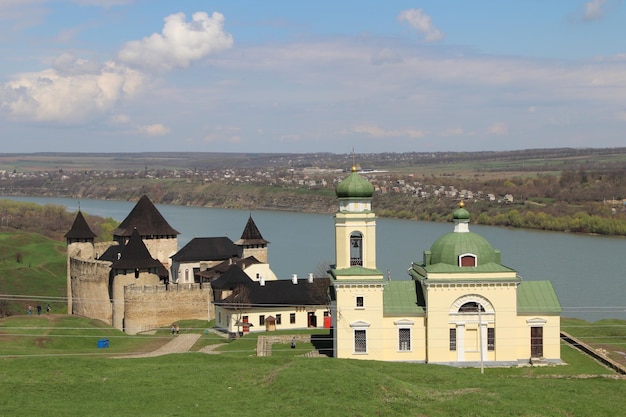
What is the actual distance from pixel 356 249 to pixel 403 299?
194 centimetres

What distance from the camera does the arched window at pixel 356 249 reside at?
84.3 ft

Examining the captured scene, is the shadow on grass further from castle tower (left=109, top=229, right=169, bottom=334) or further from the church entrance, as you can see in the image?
castle tower (left=109, top=229, right=169, bottom=334)

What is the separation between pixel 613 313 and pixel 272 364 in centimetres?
2192

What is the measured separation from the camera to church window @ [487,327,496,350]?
2517 cm

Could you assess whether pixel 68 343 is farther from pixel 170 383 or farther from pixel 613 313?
pixel 613 313

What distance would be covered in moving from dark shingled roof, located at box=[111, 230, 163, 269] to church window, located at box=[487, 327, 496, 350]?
1600cm

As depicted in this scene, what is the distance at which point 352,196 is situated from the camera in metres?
25.7

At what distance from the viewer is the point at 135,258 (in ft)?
119

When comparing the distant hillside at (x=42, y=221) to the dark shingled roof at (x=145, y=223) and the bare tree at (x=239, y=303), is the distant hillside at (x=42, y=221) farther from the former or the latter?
the bare tree at (x=239, y=303)

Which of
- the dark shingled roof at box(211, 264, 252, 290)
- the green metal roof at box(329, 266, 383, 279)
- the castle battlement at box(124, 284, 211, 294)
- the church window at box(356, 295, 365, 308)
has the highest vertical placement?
the green metal roof at box(329, 266, 383, 279)

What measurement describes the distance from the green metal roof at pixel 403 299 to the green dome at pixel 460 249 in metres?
1.01

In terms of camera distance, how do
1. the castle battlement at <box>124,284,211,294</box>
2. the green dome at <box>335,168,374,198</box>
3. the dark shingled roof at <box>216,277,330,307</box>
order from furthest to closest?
1. the castle battlement at <box>124,284,211,294</box>
2. the dark shingled roof at <box>216,277,330,307</box>
3. the green dome at <box>335,168,374,198</box>

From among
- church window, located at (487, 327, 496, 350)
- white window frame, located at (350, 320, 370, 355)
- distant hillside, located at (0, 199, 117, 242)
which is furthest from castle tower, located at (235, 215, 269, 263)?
distant hillside, located at (0, 199, 117, 242)

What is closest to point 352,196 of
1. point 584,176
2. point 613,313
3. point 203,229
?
point 613,313
